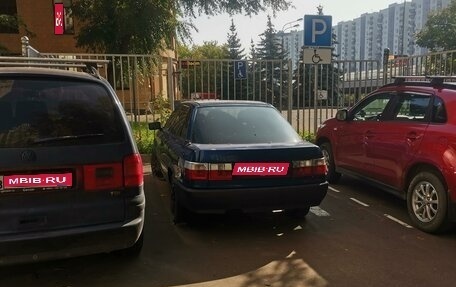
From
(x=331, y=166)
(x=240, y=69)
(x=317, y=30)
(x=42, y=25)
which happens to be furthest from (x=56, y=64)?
Answer: (x=42, y=25)

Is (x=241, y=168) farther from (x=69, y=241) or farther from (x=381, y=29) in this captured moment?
(x=381, y=29)

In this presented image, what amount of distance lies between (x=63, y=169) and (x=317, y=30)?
7472 millimetres

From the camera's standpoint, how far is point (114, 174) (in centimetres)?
368

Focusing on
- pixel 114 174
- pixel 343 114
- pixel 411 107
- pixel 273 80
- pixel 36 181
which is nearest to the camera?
pixel 36 181

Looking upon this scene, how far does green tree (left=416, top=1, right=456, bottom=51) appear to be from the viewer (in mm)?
37094

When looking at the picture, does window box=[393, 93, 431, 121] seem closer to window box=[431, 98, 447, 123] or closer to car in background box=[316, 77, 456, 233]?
car in background box=[316, 77, 456, 233]

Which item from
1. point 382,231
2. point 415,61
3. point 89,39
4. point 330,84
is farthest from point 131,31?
point 382,231

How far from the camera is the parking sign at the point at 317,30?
9.69 meters

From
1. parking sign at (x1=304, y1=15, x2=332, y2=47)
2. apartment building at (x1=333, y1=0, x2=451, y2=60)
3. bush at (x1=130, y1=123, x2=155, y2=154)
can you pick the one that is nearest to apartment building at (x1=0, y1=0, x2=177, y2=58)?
bush at (x1=130, y1=123, x2=155, y2=154)

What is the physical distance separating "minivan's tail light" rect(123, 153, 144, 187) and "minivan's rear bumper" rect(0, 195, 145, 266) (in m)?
0.20

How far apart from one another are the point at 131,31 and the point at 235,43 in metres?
48.4

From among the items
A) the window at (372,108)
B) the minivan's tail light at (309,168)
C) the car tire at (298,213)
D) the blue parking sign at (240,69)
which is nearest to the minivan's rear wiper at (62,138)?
the minivan's tail light at (309,168)

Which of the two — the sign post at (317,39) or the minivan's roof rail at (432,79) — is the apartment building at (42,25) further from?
the minivan's roof rail at (432,79)

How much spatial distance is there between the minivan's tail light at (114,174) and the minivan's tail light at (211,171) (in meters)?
1.00
